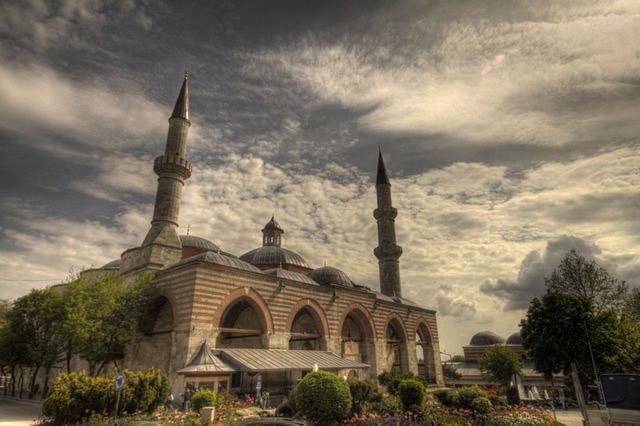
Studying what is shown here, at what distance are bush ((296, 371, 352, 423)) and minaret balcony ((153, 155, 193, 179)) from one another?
1846 centimetres

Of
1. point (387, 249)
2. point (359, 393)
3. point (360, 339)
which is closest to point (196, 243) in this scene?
point (360, 339)

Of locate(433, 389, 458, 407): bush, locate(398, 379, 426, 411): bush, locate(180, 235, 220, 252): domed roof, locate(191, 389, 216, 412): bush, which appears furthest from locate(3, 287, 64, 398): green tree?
locate(433, 389, 458, 407): bush

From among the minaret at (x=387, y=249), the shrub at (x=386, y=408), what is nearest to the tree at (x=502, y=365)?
the minaret at (x=387, y=249)

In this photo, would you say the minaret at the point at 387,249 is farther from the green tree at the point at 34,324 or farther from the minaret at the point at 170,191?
the green tree at the point at 34,324

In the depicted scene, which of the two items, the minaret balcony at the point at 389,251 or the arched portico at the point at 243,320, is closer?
the arched portico at the point at 243,320

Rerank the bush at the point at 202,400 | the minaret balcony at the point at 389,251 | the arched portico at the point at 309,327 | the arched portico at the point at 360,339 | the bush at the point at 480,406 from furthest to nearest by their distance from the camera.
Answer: the minaret balcony at the point at 389,251
the arched portico at the point at 360,339
the arched portico at the point at 309,327
the bush at the point at 202,400
the bush at the point at 480,406

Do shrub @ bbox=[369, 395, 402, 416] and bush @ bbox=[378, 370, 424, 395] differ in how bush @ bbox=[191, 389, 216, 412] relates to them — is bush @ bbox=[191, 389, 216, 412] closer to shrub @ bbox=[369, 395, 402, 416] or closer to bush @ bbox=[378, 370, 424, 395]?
shrub @ bbox=[369, 395, 402, 416]

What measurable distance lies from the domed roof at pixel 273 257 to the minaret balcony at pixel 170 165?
10326 mm

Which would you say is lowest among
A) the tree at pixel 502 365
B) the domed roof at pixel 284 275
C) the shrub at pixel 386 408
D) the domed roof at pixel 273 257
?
the shrub at pixel 386 408

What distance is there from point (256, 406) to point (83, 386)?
717 centimetres

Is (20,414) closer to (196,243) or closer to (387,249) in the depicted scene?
(196,243)

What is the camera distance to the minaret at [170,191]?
2377cm

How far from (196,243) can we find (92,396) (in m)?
21.0

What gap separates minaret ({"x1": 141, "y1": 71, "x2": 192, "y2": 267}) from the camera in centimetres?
2377
